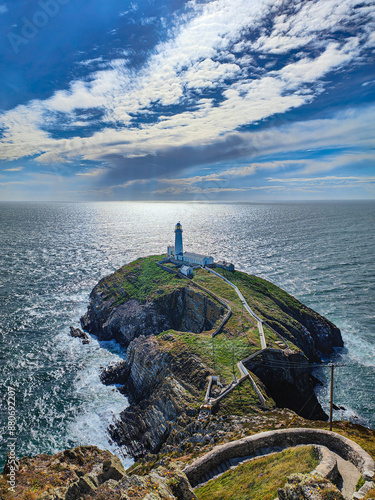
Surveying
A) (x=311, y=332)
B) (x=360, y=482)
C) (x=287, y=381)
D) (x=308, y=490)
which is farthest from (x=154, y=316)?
(x=308, y=490)

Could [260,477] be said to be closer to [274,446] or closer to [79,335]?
[274,446]

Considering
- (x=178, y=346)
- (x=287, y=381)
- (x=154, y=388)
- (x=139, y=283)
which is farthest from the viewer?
(x=139, y=283)

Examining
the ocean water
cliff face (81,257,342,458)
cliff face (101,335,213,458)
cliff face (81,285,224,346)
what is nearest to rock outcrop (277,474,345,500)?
cliff face (81,257,342,458)

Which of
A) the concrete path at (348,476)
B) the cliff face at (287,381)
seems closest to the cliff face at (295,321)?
the cliff face at (287,381)

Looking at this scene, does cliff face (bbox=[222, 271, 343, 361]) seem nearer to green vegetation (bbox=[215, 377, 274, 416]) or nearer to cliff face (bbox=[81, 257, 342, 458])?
cliff face (bbox=[81, 257, 342, 458])

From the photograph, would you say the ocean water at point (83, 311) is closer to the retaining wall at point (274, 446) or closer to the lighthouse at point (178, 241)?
the retaining wall at point (274, 446)

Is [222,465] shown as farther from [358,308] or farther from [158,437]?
[358,308]
